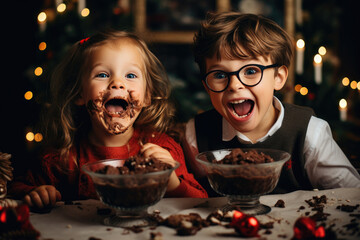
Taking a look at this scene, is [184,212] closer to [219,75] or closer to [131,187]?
[131,187]

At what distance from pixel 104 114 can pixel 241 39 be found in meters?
0.61

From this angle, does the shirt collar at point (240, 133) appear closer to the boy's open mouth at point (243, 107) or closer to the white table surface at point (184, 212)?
the boy's open mouth at point (243, 107)

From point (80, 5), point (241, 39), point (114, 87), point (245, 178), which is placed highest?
point (80, 5)

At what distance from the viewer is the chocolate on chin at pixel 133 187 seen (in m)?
1.11

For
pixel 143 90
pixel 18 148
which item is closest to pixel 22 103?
pixel 18 148

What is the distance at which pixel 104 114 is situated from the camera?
158cm

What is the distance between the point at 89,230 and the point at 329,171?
1018 millimetres

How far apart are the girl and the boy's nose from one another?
0.37 meters

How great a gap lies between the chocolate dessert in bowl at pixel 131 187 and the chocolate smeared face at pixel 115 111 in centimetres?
39

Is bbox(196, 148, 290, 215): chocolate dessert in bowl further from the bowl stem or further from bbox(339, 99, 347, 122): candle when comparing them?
bbox(339, 99, 347, 122): candle

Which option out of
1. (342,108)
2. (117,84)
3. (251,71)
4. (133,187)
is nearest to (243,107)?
(251,71)

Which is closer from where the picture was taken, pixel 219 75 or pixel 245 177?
pixel 245 177

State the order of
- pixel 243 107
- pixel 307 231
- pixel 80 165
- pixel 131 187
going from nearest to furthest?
pixel 307 231, pixel 131 187, pixel 243 107, pixel 80 165

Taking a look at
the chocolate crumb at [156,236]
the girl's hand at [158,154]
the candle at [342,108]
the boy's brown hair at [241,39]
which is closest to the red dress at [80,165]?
the girl's hand at [158,154]
